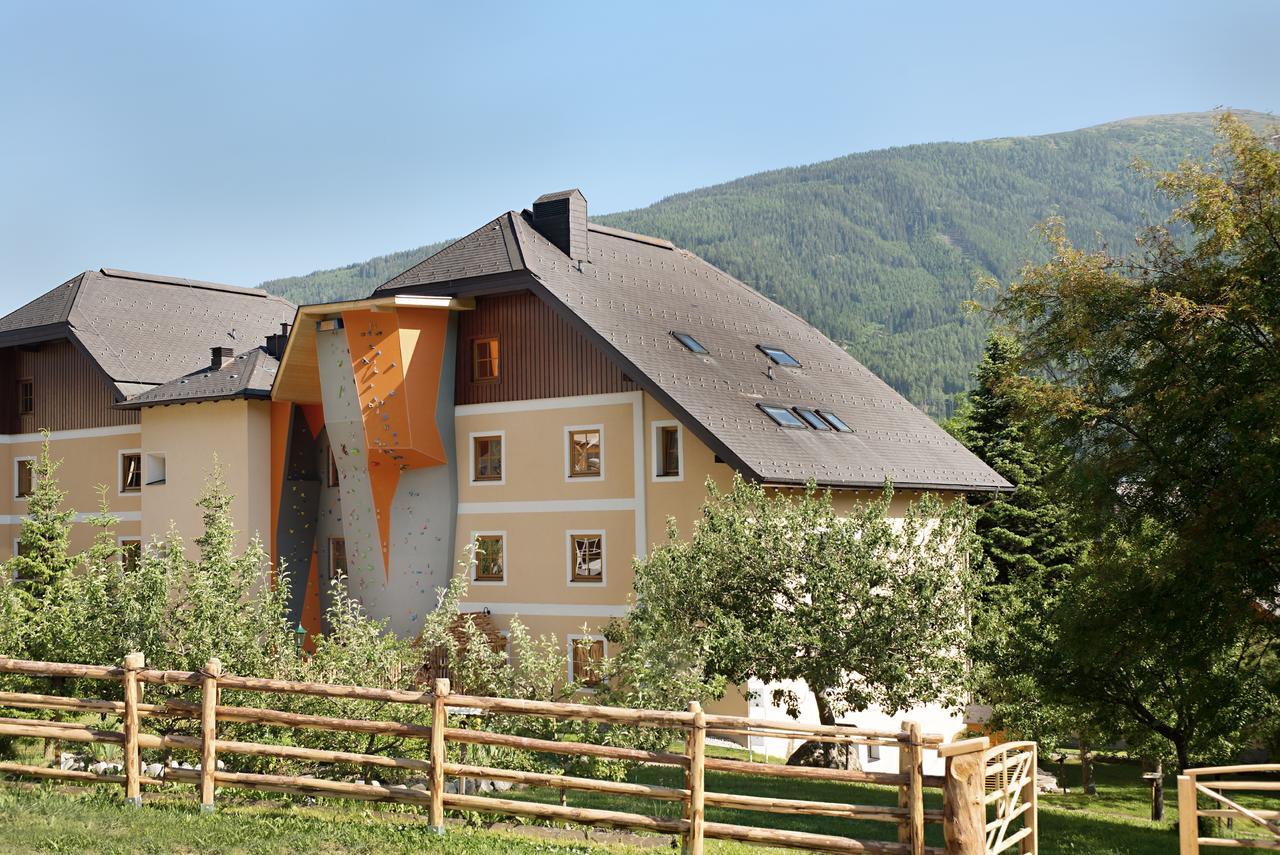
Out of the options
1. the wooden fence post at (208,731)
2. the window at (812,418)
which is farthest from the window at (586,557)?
the wooden fence post at (208,731)

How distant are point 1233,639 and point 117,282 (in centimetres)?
3242

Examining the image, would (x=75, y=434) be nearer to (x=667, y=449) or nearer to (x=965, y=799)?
(x=667, y=449)

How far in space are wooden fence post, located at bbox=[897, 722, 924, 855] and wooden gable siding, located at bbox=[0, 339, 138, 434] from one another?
93.2 ft

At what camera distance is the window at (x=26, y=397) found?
36.5 meters

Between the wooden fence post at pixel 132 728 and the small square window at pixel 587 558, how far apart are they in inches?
583

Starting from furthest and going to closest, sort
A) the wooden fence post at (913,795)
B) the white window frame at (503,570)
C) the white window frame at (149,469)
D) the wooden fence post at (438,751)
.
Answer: the white window frame at (149,469) < the white window frame at (503,570) < the wooden fence post at (438,751) < the wooden fence post at (913,795)

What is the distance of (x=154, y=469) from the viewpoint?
108 ft

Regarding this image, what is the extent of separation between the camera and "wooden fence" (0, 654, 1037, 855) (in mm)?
10469

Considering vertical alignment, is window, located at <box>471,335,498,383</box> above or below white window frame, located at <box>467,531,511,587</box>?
above

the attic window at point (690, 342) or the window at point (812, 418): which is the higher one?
the attic window at point (690, 342)

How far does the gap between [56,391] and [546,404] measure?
677 inches

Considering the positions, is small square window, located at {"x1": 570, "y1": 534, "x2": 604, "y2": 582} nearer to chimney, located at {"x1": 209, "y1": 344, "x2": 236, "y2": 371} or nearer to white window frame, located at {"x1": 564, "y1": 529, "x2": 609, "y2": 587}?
white window frame, located at {"x1": 564, "y1": 529, "x2": 609, "y2": 587}

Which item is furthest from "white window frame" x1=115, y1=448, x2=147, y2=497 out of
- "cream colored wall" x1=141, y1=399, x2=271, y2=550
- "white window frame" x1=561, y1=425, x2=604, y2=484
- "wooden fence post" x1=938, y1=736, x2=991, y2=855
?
"wooden fence post" x1=938, y1=736, x2=991, y2=855

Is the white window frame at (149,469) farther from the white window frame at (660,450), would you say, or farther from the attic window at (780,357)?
the attic window at (780,357)
